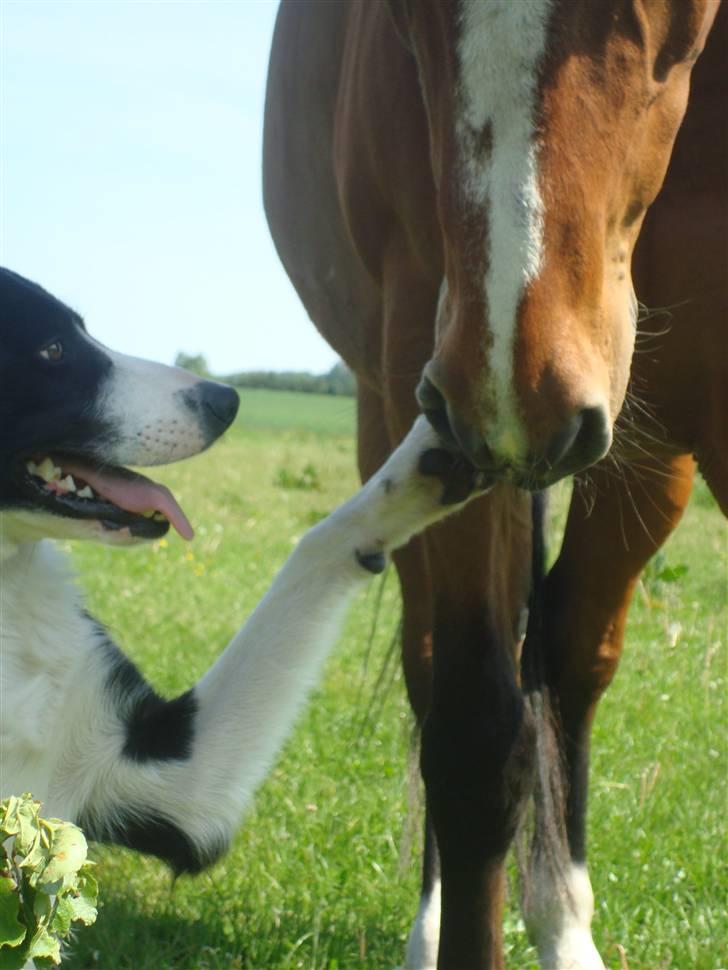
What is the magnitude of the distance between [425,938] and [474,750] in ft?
1.96

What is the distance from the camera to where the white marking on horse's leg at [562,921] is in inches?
112

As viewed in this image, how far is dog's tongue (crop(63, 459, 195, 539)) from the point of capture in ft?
8.34

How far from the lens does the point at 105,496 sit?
8.52 ft

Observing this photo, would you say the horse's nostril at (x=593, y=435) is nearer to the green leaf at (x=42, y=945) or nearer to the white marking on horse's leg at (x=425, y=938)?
the green leaf at (x=42, y=945)

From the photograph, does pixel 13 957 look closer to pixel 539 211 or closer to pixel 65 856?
pixel 65 856

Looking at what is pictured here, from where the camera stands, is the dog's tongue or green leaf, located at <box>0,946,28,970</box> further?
the dog's tongue

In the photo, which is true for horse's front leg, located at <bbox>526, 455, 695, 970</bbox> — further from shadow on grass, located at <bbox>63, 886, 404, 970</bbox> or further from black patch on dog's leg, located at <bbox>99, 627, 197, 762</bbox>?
black patch on dog's leg, located at <bbox>99, 627, 197, 762</bbox>

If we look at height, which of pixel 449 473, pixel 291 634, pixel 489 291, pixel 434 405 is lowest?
pixel 291 634

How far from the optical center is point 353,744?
165 inches

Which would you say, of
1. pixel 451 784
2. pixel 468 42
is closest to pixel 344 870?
pixel 451 784

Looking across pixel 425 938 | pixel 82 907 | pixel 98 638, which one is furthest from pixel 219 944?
pixel 82 907

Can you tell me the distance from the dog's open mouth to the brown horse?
1.46ft

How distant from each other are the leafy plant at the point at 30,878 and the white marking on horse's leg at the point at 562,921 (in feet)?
5.05

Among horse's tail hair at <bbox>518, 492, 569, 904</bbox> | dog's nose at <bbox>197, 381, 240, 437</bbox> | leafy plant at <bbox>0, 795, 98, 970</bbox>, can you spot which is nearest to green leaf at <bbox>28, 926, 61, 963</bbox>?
leafy plant at <bbox>0, 795, 98, 970</bbox>
